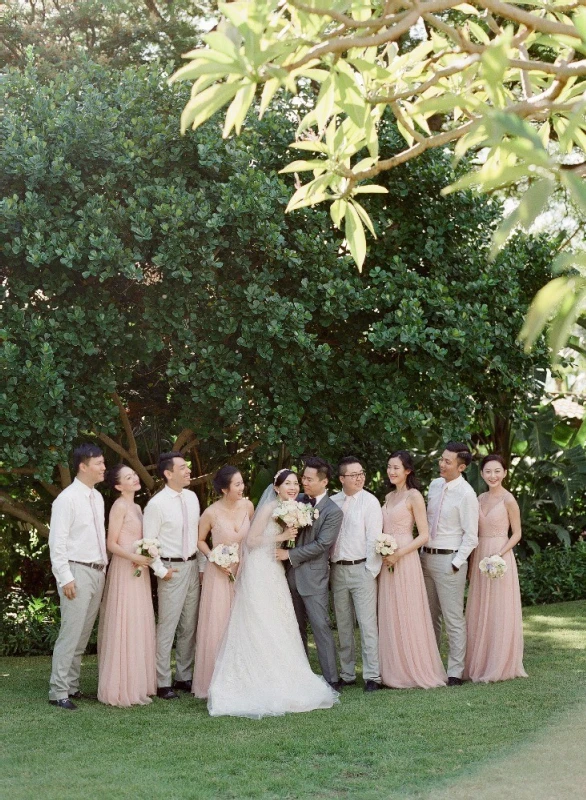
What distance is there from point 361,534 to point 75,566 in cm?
228

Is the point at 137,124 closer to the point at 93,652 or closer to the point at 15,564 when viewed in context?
the point at 93,652

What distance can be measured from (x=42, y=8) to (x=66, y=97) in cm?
478

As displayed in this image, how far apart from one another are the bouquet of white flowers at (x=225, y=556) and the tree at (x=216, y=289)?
133cm

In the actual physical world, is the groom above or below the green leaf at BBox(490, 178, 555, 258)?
below

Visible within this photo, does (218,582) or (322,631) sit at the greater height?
(218,582)

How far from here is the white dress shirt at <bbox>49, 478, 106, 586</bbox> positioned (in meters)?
7.34

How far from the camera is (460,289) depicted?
9.56 metres

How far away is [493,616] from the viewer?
8.15m

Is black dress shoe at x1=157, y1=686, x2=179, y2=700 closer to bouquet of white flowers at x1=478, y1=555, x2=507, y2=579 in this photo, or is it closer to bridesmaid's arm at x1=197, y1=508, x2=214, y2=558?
bridesmaid's arm at x1=197, y1=508, x2=214, y2=558

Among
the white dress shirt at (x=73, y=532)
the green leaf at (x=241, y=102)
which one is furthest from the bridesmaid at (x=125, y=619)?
the green leaf at (x=241, y=102)

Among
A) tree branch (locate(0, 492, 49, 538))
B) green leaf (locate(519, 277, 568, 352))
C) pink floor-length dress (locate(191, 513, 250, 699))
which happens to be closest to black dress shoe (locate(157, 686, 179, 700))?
pink floor-length dress (locate(191, 513, 250, 699))

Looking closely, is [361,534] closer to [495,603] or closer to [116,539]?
[495,603]

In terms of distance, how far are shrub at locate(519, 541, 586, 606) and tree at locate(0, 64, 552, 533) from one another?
409 cm

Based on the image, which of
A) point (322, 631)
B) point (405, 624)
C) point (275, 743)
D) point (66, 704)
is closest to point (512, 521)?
point (405, 624)
